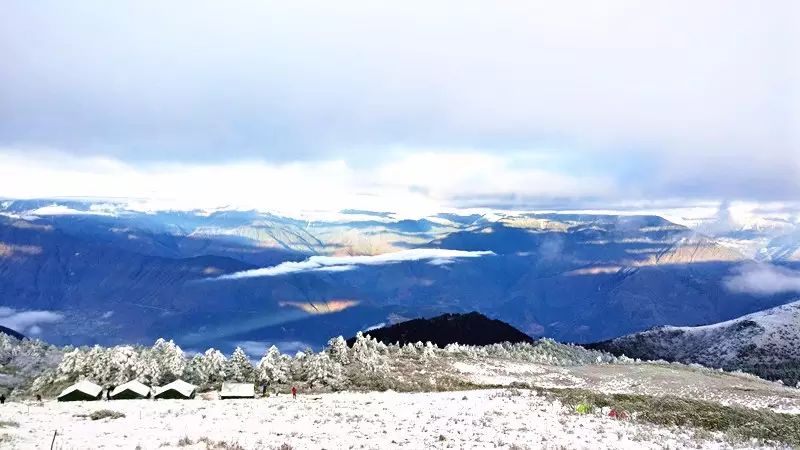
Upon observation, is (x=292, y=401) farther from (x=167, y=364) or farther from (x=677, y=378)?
(x=677, y=378)

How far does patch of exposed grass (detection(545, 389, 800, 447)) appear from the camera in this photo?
44.0m

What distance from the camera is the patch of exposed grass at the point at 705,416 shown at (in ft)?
144

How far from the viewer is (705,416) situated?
47.5 meters

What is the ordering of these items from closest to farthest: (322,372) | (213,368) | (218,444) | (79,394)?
1. (218,444)
2. (79,394)
3. (322,372)
4. (213,368)

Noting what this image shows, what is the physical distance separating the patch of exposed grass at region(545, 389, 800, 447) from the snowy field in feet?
9.50

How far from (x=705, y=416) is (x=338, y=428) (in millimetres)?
27538

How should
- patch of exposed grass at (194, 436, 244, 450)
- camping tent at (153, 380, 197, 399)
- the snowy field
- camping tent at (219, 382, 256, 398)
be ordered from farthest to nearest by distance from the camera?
camping tent at (153, 380, 197, 399) < camping tent at (219, 382, 256, 398) < the snowy field < patch of exposed grass at (194, 436, 244, 450)

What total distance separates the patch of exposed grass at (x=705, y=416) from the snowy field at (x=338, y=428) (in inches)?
114

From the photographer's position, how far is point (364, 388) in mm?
75625

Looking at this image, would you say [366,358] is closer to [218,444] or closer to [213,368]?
[213,368]

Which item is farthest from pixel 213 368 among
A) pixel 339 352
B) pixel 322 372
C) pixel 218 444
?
pixel 218 444

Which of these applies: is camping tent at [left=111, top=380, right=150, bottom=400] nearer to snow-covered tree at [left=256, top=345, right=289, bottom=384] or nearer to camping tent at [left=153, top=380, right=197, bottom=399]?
camping tent at [left=153, top=380, right=197, bottom=399]

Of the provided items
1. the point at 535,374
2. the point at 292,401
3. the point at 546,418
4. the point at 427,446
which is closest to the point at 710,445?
the point at 546,418

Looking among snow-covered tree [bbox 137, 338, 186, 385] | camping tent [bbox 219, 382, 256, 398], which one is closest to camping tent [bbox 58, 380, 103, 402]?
camping tent [bbox 219, 382, 256, 398]
